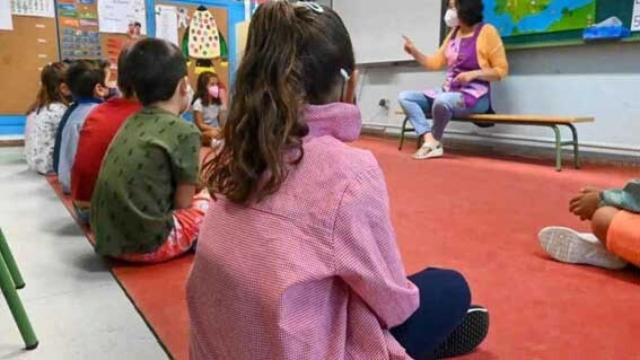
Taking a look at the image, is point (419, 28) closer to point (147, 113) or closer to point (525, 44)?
point (525, 44)

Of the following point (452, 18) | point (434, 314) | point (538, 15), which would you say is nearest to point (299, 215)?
point (434, 314)

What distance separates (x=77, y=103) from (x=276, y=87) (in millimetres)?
1934

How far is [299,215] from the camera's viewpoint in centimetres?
53

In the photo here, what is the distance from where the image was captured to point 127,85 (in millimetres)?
1440

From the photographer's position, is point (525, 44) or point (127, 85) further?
point (525, 44)

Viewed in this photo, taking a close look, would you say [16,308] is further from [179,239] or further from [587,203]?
[587,203]

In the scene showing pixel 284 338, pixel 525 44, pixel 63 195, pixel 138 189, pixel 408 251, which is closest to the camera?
pixel 284 338

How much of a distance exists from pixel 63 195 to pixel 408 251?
1.64m

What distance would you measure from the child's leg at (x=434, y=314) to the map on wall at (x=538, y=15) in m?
2.79

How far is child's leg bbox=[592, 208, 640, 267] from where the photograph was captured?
1145 millimetres

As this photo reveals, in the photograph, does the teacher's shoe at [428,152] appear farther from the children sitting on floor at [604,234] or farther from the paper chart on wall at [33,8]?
the paper chart on wall at [33,8]

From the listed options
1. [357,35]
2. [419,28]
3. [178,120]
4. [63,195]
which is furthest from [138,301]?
[357,35]

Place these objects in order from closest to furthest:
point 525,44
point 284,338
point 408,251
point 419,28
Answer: point 284,338, point 408,251, point 525,44, point 419,28

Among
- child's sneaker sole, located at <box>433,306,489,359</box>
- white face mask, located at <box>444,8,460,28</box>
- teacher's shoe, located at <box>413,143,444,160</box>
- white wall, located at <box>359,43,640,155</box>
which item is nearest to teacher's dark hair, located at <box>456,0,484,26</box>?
white face mask, located at <box>444,8,460,28</box>
